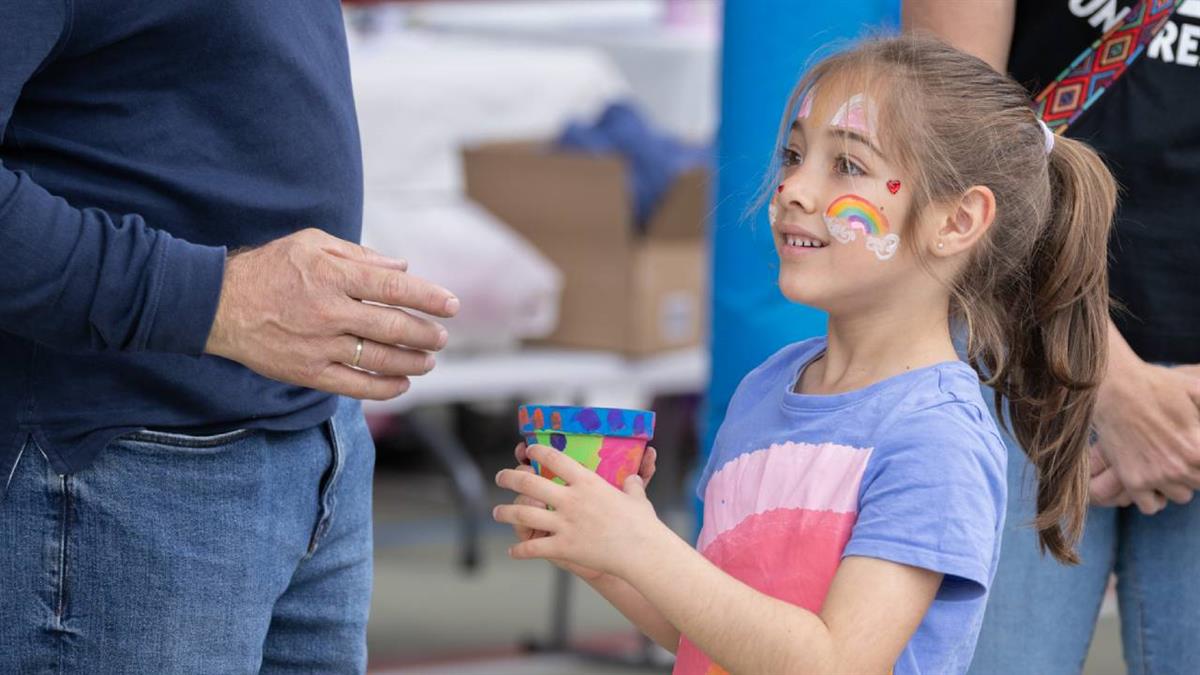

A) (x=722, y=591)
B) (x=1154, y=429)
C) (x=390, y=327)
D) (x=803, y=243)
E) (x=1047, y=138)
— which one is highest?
(x=1047, y=138)

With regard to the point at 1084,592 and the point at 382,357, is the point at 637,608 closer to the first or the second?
the point at 382,357

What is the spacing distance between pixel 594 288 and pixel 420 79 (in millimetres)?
1676

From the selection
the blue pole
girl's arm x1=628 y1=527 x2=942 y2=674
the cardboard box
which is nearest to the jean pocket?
girl's arm x1=628 y1=527 x2=942 y2=674

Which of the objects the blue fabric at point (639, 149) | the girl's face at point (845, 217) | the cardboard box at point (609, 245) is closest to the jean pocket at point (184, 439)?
the girl's face at point (845, 217)

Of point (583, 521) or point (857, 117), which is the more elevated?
point (857, 117)

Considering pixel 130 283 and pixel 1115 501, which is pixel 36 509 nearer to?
pixel 130 283

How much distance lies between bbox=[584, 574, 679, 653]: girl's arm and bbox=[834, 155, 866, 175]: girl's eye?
0.52 metres

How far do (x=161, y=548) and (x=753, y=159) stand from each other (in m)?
1.48

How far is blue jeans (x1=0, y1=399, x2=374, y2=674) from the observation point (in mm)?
1711

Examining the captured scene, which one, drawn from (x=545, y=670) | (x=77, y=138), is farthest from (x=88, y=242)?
(x=545, y=670)

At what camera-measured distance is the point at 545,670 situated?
182 inches

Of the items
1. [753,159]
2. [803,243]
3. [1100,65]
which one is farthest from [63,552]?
[753,159]

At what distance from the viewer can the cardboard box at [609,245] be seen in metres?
4.83

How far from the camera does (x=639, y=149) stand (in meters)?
5.11
